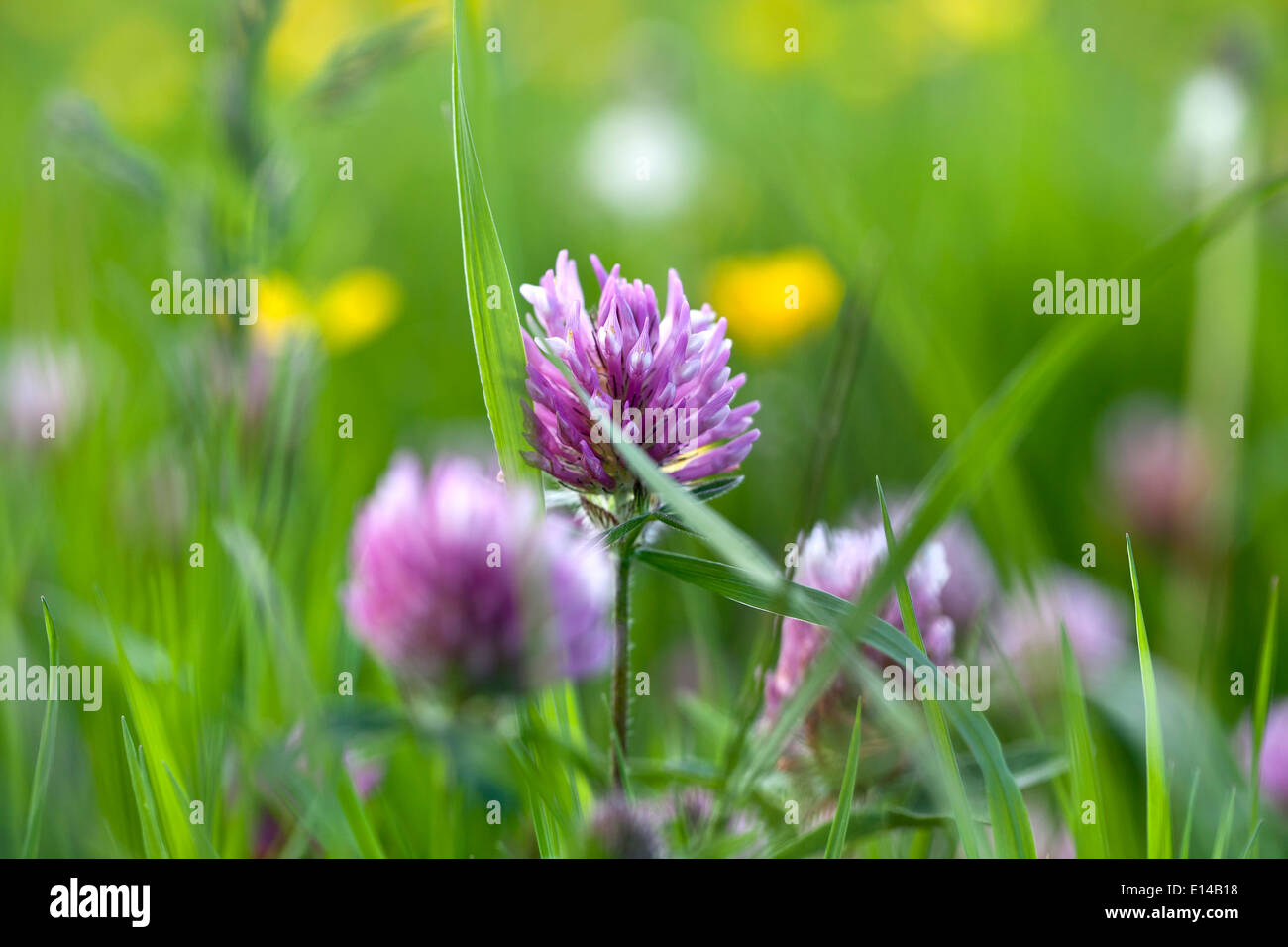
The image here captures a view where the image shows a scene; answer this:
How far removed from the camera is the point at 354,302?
1.27 m

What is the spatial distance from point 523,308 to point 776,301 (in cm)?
48

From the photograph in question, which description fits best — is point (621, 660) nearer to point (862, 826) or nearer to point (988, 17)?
point (862, 826)

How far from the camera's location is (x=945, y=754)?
48 cm

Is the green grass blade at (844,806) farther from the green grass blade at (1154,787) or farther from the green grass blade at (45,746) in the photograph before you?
the green grass blade at (45,746)

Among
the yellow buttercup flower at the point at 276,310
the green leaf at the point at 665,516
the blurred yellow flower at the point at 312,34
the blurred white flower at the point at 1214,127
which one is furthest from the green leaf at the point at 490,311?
the blurred yellow flower at the point at 312,34

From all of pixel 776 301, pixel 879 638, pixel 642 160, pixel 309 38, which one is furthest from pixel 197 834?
pixel 309 38

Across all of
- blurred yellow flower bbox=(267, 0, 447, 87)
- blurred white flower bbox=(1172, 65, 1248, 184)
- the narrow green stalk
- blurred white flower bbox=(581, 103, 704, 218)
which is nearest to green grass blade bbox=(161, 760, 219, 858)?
the narrow green stalk

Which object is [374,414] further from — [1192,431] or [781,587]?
[781,587]

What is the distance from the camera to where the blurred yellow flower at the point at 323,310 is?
1078 mm

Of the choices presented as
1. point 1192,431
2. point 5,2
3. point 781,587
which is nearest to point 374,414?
point 1192,431

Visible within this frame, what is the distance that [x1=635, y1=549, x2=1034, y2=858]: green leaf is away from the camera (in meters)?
0.47

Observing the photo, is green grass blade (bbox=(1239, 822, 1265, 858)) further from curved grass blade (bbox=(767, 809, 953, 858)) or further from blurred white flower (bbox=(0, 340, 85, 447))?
blurred white flower (bbox=(0, 340, 85, 447))

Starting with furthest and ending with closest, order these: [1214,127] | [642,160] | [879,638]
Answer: [642,160], [1214,127], [879,638]

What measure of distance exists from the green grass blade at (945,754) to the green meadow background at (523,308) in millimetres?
126
